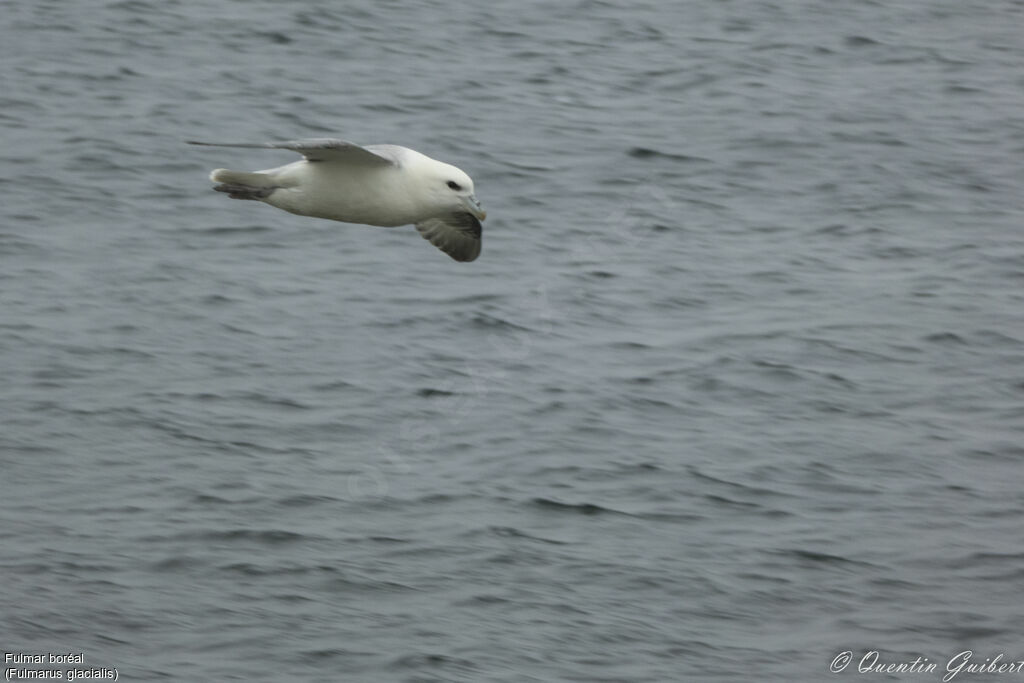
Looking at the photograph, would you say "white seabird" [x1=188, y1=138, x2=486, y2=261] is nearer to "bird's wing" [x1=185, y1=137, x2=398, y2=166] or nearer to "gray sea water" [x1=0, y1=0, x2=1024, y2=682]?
"bird's wing" [x1=185, y1=137, x2=398, y2=166]

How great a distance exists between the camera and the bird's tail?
24.2 ft

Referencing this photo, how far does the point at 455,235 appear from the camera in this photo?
337 inches

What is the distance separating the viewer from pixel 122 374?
13406 mm

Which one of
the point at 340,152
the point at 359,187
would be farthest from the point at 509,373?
the point at 340,152

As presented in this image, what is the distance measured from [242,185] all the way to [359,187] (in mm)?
498

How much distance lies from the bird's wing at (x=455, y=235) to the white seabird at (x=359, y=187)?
0.84 m

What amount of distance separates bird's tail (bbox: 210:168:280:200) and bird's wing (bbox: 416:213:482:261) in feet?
3.98

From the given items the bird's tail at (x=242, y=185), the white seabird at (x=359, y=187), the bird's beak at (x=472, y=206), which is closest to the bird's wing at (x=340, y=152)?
the white seabird at (x=359, y=187)

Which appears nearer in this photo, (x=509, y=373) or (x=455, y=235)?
(x=455, y=235)

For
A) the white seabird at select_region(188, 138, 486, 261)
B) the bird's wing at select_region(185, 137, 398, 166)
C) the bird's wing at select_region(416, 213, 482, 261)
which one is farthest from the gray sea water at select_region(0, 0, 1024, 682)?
the bird's wing at select_region(185, 137, 398, 166)

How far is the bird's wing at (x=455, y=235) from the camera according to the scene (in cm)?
848

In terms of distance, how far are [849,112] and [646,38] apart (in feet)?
9.80

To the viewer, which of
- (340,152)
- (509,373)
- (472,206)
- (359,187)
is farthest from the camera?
(509,373)

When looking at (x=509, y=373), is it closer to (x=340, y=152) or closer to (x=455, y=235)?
(x=455, y=235)
